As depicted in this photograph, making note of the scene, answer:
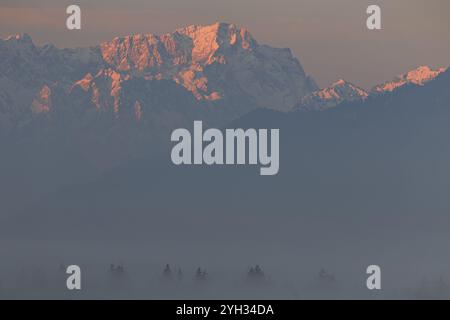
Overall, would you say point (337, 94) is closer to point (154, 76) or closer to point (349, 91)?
point (349, 91)

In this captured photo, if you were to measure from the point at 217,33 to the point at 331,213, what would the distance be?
653 inches

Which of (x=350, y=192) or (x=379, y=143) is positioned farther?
(x=379, y=143)

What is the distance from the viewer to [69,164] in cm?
10150

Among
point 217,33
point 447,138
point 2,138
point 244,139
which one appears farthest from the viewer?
point 447,138

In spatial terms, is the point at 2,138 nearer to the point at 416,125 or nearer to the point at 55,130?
the point at 55,130

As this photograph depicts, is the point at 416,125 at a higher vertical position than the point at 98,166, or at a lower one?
higher

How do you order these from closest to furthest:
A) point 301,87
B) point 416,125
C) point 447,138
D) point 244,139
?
point 244,139, point 301,87, point 416,125, point 447,138

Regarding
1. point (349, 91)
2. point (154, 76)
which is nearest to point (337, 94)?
point (349, 91)

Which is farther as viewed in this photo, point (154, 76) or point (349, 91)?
point (154, 76)

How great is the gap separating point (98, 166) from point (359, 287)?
109 feet

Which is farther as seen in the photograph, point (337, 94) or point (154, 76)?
point (154, 76)
